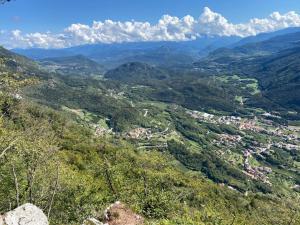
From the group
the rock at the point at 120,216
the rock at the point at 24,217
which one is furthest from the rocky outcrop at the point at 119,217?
the rock at the point at 24,217

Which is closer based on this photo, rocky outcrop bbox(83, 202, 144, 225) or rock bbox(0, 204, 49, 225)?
rock bbox(0, 204, 49, 225)

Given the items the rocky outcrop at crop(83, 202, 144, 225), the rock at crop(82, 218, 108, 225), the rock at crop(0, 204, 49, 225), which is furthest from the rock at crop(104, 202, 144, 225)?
the rock at crop(0, 204, 49, 225)

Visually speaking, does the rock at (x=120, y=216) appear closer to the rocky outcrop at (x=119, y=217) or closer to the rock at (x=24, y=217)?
the rocky outcrop at (x=119, y=217)

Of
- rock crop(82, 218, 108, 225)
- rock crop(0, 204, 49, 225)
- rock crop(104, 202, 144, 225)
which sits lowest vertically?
rock crop(104, 202, 144, 225)

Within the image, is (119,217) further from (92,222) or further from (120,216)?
(92,222)

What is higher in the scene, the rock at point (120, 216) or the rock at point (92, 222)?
the rock at point (92, 222)

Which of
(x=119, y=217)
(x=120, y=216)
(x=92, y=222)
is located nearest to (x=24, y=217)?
(x=92, y=222)

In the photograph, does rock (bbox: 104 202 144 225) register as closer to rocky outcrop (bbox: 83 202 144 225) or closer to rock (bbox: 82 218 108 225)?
rocky outcrop (bbox: 83 202 144 225)

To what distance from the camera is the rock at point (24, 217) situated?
102 ft

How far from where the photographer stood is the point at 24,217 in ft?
105

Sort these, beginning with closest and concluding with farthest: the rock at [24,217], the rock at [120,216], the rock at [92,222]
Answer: the rock at [24,217] → the rock at [92,222] → the rock at [120,216]

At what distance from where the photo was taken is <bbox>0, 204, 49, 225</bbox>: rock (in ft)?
102

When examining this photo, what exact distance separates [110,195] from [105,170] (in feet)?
30.4

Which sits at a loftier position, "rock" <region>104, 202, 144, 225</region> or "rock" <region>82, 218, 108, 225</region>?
"rock" <region>82, 218, 108, 225</region>
